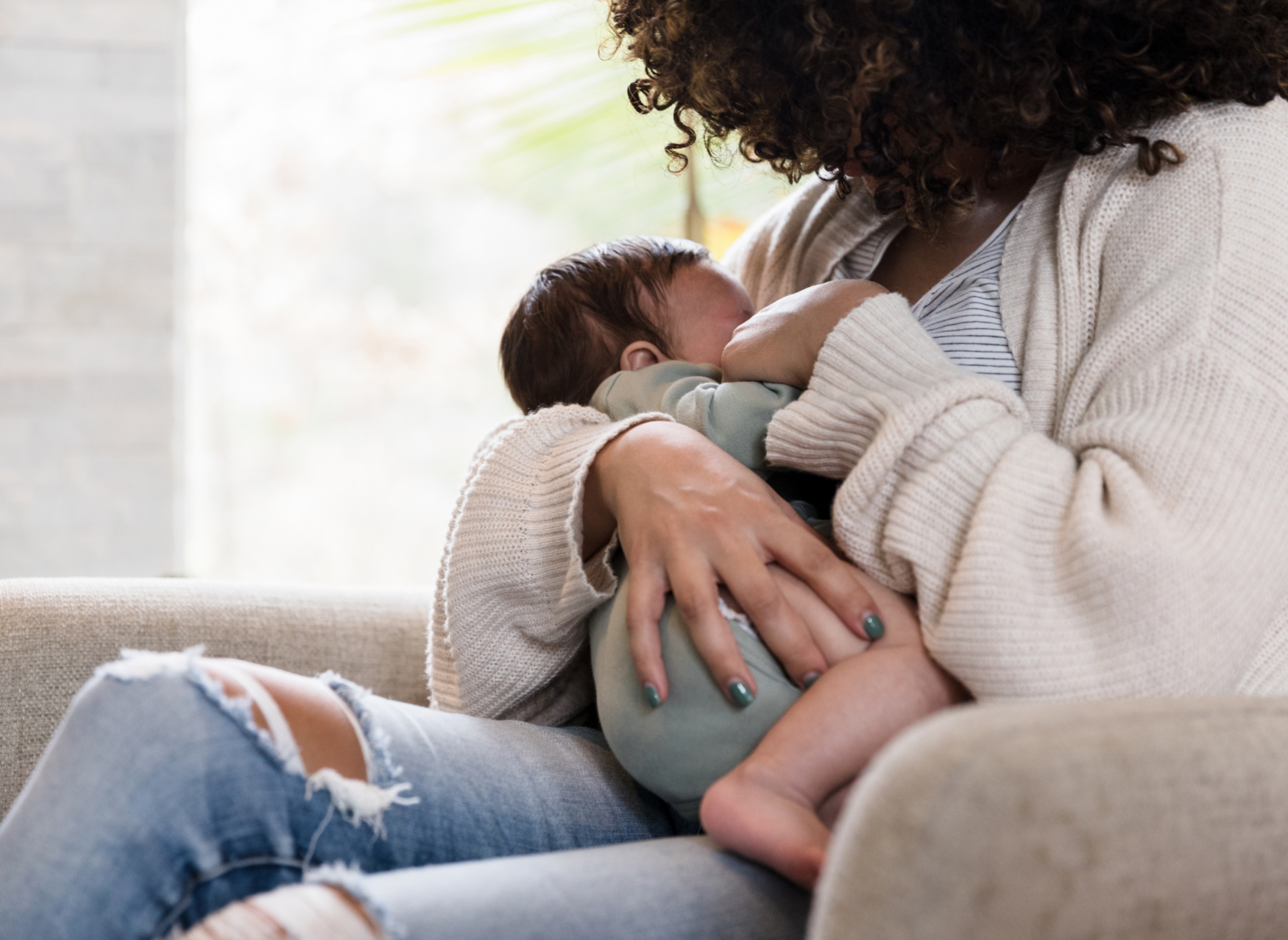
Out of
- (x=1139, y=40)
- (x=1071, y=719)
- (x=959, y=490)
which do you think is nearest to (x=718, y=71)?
(x=1139, y=40)

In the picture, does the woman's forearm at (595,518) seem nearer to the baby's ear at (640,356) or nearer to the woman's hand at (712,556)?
the woman's hand at (712,556)

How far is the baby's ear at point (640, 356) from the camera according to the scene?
3.70ft

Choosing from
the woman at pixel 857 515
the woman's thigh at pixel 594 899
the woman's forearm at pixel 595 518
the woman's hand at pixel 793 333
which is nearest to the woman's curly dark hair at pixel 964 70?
the woman at pixel 857 515

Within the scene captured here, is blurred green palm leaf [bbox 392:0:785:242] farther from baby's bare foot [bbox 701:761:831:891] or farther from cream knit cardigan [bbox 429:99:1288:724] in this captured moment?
baby's bare foot [bbox 701:761:831:891]

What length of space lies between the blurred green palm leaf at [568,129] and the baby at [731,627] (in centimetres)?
52

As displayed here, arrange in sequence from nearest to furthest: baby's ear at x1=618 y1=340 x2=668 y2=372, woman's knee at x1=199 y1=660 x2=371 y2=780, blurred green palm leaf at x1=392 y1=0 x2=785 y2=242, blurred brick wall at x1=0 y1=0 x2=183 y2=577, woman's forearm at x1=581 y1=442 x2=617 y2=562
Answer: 1. woman's knee at x1=199 y1=660 x2=371 y2=780
2. woman's forearm at x1=581 y1=442 x2=617 y2=562
3. baby's ear at x1=618 y1=340 x2=668 y2=372
4. blurred green palm leaf at x1=392 y1=0 x2=785 y2=242
5. blurred brick wall at x1=0 y1=0 x2=183 y2=577

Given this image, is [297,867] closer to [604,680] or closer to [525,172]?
[604,680]

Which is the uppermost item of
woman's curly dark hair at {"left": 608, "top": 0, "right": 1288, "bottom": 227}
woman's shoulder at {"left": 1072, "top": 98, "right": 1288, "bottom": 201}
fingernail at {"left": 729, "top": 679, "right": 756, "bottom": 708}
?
woman's curly dark hair at {"left": 608, "top": 0, "right": 1288, "bottom": 227}

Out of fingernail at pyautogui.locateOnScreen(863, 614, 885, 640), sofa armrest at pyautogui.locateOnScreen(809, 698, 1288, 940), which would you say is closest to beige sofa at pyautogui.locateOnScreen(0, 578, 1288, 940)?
sofa armrest at pyautogui.locateOnScreen(809, 698, 1288, 940)

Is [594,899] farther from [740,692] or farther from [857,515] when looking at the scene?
[857,515]

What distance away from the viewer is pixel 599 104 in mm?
1796

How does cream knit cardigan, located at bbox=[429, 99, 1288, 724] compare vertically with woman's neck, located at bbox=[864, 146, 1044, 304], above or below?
below

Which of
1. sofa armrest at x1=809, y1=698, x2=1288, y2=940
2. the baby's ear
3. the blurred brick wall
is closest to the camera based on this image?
sofa armrest at x1=809, y1=698, x2=1288, y2=940

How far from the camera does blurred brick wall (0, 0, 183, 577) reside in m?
2.28
